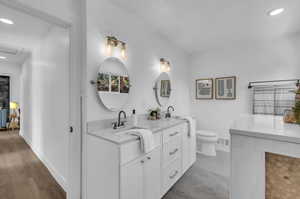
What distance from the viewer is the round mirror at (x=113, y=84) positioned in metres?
1.70

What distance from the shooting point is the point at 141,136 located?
139 centimetres

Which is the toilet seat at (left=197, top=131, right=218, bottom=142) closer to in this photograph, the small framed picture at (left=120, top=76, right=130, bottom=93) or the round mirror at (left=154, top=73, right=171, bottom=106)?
the round mirror at (left=154, top=73, right=171, bottom=106)

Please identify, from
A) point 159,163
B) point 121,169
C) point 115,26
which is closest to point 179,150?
point 159,163

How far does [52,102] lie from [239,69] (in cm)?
394

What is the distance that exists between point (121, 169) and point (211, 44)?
3.31 metres

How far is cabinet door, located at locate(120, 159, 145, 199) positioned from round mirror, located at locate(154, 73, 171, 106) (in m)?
1.48

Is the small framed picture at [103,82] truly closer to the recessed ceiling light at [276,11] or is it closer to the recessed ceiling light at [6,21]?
the recessed ceiling light at [6,21]

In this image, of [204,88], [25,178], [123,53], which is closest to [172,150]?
[123,53]

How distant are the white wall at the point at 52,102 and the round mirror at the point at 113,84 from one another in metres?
0.55

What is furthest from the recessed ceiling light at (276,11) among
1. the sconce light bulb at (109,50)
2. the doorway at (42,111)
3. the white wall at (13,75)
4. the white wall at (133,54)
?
the white wall at (13,75)

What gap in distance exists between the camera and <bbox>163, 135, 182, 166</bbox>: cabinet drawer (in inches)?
72.1

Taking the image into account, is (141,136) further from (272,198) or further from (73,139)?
(272,198)

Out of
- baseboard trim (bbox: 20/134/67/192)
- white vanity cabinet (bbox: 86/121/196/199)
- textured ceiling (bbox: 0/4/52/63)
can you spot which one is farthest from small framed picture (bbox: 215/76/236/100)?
textured ceiling (bbox: 0/4/52/63)

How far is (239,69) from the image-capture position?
319cm
